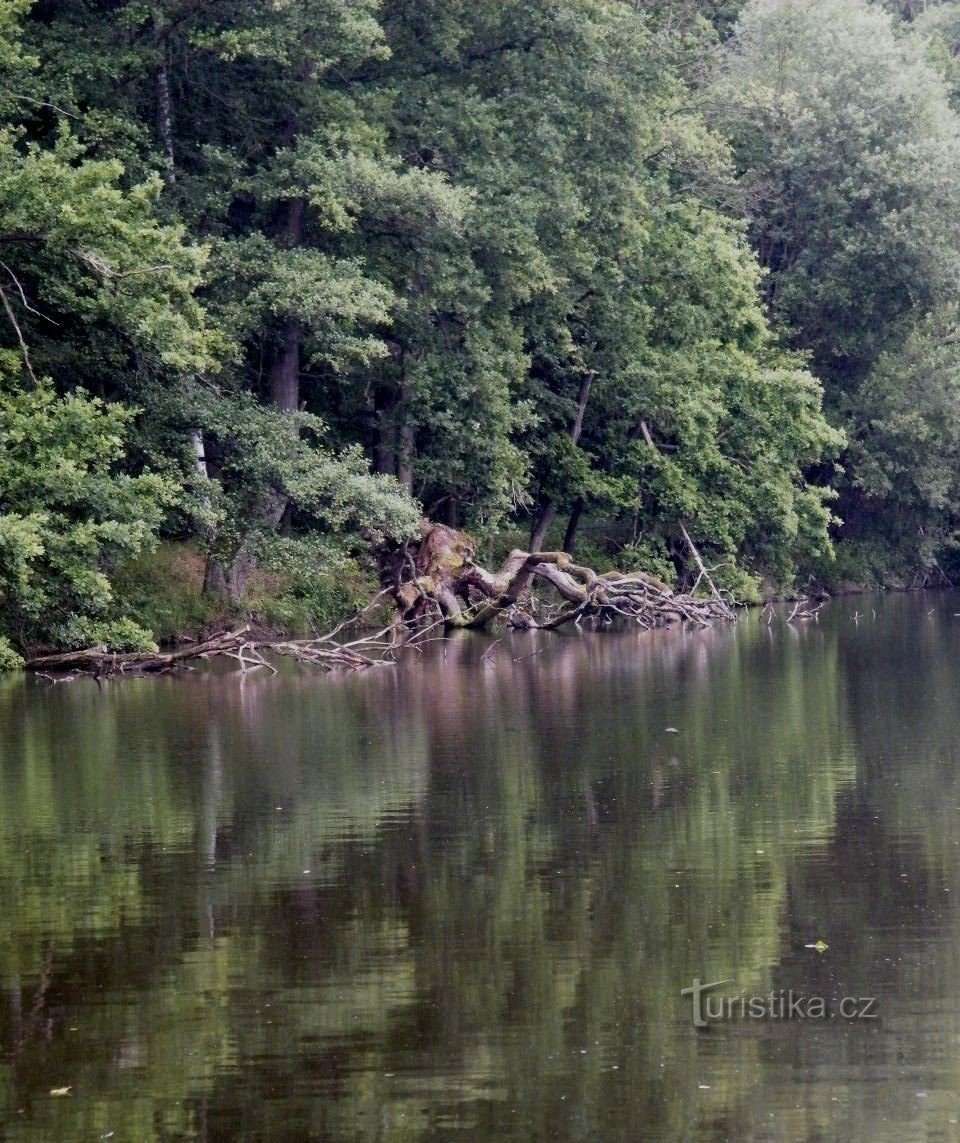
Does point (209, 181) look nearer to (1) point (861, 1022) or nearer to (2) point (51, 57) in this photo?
(2) point (51, 57)

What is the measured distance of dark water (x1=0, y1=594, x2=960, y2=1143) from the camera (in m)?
7.52

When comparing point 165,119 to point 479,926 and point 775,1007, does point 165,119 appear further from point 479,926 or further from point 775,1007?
point 775,1007

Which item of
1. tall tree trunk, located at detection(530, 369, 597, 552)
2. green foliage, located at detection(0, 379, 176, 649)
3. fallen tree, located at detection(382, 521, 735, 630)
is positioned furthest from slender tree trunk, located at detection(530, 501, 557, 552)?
green foliage, located at detection(0, 379, 176, 649)

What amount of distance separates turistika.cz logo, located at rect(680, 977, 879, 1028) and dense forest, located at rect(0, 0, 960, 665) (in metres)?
17.6

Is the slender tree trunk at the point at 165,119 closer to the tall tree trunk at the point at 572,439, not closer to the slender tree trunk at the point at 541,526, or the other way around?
the tall tree trunk at the point at 572,439

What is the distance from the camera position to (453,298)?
34938 millimetres

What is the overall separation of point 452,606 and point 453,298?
230 inches

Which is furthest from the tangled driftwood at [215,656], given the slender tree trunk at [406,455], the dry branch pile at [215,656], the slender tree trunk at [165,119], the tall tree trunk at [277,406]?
the slender tree trunk at [165,119]

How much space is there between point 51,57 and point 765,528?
20310 mm

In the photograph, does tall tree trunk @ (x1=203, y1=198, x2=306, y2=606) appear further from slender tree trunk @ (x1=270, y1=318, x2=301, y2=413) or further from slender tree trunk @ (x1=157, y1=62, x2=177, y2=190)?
slender tree trunk @ (x1=157, y1=62, x2=177, y2=190)

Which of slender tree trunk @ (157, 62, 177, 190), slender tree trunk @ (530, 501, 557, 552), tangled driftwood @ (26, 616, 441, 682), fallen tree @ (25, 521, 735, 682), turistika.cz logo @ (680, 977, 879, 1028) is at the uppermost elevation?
slender tree trunk @ (157, 62, 177, 190)

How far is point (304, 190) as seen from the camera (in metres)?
32.3

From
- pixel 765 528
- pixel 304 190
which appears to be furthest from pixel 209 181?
pixel 765 528

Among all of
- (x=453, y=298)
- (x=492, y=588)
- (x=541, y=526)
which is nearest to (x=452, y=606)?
(x=492, y=588)
